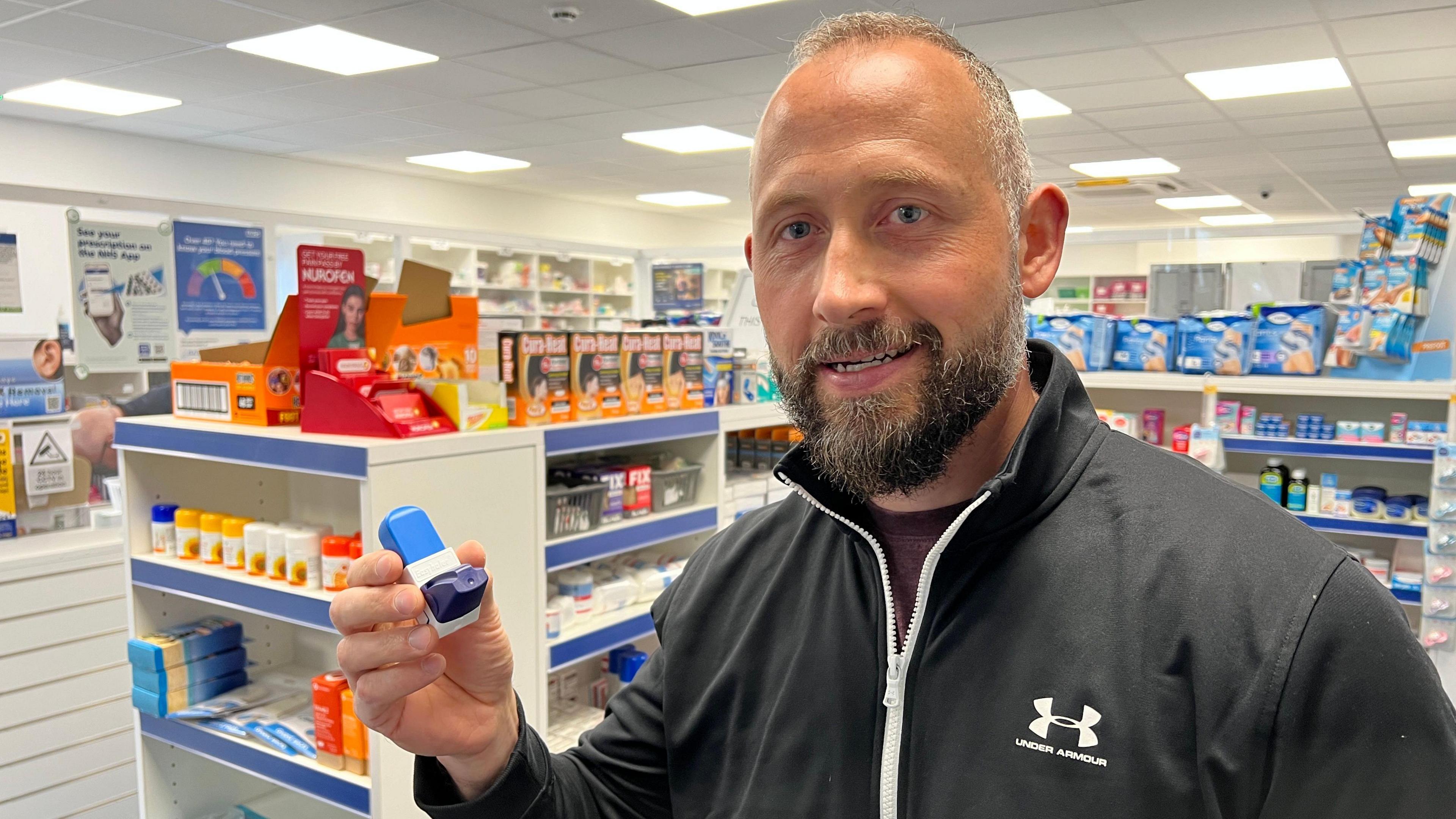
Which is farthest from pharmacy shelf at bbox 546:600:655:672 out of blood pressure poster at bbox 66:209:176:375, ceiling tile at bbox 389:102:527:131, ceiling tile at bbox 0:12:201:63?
ceiling tile at bbox 389:102:527:131

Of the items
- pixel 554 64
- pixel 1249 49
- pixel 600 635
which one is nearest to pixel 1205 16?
pixel 1249 49

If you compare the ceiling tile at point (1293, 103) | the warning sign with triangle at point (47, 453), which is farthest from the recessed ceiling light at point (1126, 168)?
the warning sign with triangle at point (47, 453)

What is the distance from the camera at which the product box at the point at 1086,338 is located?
415cm

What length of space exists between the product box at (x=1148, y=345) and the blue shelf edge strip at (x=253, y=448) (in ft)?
10.5

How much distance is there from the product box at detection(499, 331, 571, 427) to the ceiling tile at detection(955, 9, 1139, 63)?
3.36 meters

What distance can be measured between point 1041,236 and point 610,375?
217 centimetres

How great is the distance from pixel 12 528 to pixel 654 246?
1166cm

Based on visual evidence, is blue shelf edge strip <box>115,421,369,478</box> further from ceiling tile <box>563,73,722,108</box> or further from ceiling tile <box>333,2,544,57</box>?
ceiling tile <box>563,73,722,108</box>

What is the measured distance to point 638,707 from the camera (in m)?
1.21

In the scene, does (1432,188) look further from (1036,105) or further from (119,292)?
(119,292)

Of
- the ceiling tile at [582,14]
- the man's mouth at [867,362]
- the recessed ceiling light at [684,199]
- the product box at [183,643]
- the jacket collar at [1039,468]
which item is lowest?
the product box at [183,643]

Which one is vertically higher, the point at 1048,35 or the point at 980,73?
the point at 1048,35

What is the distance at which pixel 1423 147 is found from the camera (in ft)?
29.1

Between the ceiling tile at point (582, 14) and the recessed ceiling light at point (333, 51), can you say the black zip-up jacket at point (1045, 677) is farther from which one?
the recessed ceiling light at point (333, 51)
